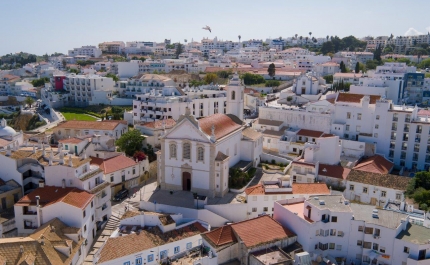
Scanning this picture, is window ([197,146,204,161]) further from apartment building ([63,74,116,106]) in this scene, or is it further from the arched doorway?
apartment building ([63,74,116,106])

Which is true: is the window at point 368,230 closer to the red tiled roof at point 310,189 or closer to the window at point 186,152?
the red tiled roof at point 310,189

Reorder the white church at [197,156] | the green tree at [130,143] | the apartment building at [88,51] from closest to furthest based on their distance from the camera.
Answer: the white church at [197,156] < the green tree at [130,143] < the apartment building at [88,51]

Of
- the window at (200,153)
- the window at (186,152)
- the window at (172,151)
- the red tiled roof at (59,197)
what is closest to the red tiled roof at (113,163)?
the window at (172,151)

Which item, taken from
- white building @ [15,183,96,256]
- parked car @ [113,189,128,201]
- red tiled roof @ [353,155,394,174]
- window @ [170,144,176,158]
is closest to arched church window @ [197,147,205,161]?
window @ [170,144,176,158]

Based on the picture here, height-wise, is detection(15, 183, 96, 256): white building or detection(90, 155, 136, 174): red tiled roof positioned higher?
detection(90, 155, 136, 174): red tiled roof

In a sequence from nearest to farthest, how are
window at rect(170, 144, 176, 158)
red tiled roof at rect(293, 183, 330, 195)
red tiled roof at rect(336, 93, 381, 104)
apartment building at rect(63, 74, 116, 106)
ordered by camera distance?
red tiled roof at rect(293, 183, 330, 195) → window at rect(170, 144, 176, 158) → red tiled roof at rect(336, 93, 381, 104) → apartment building at rect(63, 74, 116, 106)

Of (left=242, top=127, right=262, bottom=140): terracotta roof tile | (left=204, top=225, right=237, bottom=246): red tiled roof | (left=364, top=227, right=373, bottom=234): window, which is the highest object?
(left=242, top=127, right=262, bottom=140): terracotta roof tile

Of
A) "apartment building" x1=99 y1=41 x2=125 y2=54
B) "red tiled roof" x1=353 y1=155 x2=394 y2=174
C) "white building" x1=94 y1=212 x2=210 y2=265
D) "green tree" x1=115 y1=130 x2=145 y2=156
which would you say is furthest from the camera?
"apartment building" x1=99 y1=41 x2=125 y2=54

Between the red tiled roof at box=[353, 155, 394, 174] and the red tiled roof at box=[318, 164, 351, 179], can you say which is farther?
the red tiled roof at box=[353, 155, 394, 174]
